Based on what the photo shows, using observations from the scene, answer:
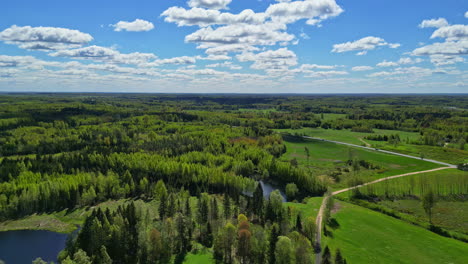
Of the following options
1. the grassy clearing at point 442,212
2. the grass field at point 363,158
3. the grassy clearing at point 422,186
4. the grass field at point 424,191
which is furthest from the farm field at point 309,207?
the grassy clearing at point 442,212

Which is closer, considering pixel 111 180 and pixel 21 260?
pixel 21 260

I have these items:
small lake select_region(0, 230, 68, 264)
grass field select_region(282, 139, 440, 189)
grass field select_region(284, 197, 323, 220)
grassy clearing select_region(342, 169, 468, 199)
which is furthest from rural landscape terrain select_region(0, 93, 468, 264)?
grass field select_region(282, 139, 440, 189)

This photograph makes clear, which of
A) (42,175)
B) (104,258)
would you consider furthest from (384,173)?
(42,175)

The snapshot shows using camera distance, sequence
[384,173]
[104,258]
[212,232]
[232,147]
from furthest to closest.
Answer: [232,147] < [384,173] < [212,232] < [104,258]

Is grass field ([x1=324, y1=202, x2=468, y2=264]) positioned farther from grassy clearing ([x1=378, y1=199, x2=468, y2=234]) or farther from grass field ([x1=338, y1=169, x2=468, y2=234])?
grass field ([x1=338, y1=169, x2=468, y2=234])

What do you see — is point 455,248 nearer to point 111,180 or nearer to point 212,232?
point 212,232

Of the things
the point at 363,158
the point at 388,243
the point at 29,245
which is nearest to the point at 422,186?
the point at 388,243

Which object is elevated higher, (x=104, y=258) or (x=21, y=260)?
(x=104, y=258)
